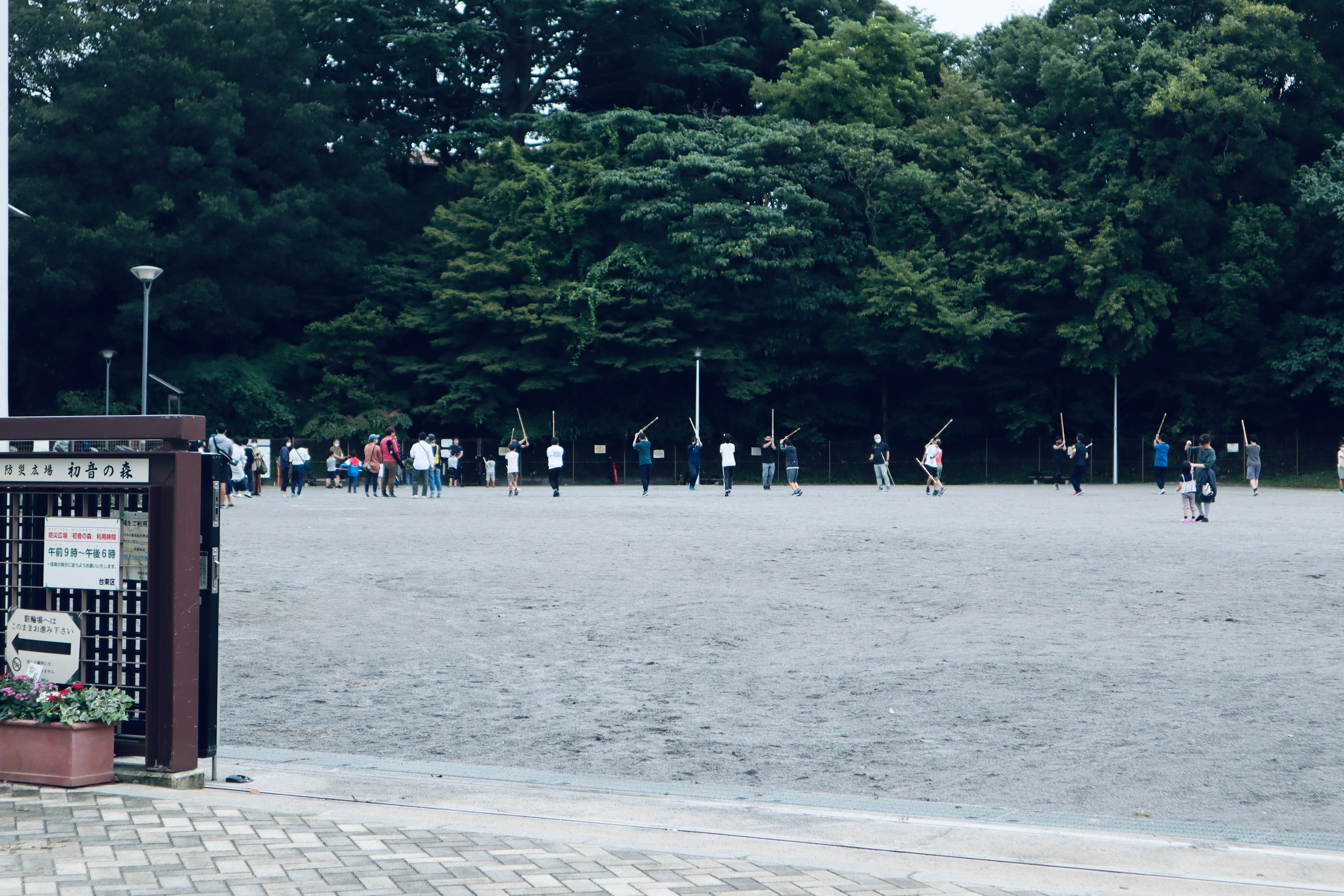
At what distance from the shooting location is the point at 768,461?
4178 centimetres

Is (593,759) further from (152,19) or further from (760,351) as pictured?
(152,19)

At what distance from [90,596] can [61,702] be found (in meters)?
0.53

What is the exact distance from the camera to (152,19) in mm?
49375

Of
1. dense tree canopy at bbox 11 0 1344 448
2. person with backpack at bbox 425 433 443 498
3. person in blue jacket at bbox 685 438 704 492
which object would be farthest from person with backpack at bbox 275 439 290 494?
person in blue jacket at bbox 685 438 704 492

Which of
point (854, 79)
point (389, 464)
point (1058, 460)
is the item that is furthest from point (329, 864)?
A: point (854, 79)

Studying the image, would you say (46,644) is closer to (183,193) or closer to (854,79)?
(183,193)

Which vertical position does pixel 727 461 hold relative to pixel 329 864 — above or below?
above

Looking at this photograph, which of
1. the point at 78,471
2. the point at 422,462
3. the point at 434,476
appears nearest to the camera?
the point at 78,471

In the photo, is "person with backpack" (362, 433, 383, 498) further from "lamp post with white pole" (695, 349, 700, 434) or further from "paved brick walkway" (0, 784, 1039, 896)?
"paved brick walkway" (0, 784, 1039, 896)

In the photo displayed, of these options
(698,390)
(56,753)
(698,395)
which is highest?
(698,390)

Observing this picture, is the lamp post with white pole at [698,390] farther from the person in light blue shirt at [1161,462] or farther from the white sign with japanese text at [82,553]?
the white sign with japanese text at [82,553]

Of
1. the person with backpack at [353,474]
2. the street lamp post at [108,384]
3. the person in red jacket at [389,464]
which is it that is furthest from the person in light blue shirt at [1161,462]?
the street lamp post at [108,384]

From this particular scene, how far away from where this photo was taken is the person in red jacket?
118 feet

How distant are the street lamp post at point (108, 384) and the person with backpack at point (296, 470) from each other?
9.71m
